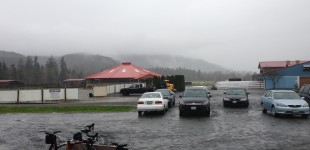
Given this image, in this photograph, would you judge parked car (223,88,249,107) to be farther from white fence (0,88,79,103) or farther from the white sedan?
white fence (0,88,79,103)

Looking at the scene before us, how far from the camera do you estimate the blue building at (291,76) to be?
2367 inches

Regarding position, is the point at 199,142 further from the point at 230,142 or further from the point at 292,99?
the point at 292,99

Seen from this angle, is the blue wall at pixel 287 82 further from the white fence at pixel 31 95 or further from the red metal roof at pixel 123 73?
the white fence at pixel 31 95

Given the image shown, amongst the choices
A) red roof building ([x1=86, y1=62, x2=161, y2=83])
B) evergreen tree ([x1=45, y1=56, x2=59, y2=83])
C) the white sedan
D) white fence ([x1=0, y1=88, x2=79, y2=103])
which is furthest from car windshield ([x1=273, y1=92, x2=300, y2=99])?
evergreen tree ([x1=45, y1=56, x2=59, y2=83])

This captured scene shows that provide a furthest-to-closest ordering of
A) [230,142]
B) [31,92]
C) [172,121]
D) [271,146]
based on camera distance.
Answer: [31,92], [172,121], [230,142], [271,146]

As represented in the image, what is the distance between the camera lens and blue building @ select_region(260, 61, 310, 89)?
6012 cm

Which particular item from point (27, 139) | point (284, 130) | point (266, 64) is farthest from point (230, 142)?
point (266, 64)

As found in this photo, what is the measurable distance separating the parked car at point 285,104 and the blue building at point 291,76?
40793mm

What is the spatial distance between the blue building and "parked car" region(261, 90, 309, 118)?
40.8m

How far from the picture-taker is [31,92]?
129 ft

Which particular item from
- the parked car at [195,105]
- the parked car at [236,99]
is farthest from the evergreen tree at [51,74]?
the parked car at [195,105]

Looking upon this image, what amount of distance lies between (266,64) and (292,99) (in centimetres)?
6392

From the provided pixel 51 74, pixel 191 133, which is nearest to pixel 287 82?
pixel 191 133

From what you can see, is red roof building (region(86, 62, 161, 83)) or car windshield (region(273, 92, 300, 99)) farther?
red roof building (region(86, 62, 161, 83))
